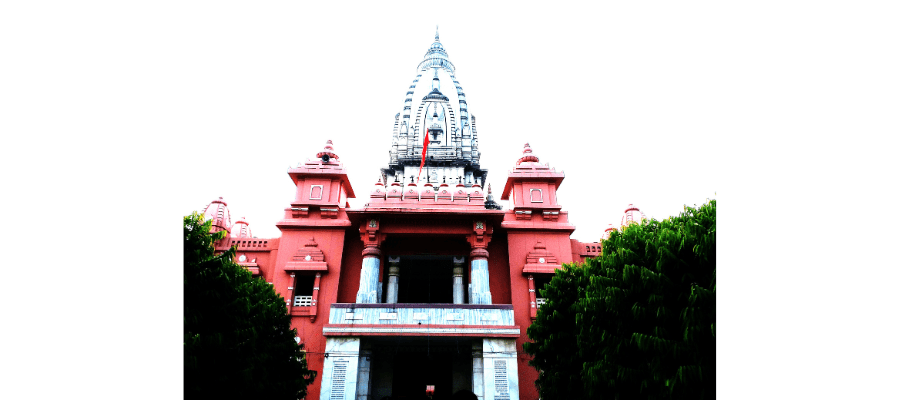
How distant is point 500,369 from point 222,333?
7507 mm

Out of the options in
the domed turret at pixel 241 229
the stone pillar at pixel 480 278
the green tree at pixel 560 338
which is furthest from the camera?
the domed turret at pixel 241 229

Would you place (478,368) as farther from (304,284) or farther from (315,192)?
(315,192)

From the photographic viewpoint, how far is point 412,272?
19234mm

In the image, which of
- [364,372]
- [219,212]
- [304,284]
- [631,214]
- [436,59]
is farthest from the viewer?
[436,59]

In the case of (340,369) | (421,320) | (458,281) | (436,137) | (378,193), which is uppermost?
(436,137)

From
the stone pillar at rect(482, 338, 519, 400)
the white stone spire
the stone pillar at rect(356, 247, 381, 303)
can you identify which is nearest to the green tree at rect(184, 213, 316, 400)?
the stone pillar at rect(356, 247, 381, 303)

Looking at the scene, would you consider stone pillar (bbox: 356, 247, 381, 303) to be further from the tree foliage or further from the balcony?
the tree foliage

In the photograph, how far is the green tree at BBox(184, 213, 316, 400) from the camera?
8.12 metres

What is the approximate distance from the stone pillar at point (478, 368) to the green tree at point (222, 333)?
4.87 m

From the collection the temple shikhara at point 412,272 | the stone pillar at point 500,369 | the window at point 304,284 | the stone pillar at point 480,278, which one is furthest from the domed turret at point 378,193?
the stone pillar at point 500,369

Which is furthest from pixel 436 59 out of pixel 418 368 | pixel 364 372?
pixel 364 372

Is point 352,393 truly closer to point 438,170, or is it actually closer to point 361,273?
point 361,273

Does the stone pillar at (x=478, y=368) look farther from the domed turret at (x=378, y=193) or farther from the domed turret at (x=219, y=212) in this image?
the domed turret at (x=219, y=212)

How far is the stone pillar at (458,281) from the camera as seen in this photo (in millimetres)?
15762
